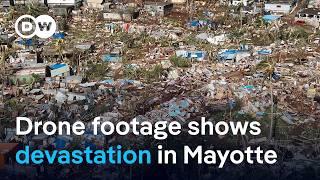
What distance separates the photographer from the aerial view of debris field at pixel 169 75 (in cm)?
1073

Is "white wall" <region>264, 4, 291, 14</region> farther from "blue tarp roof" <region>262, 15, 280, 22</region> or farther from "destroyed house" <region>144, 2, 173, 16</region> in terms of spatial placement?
"destroyed house" <region>144, 2, 173, 16</region>

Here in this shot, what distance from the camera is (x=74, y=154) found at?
10.1m

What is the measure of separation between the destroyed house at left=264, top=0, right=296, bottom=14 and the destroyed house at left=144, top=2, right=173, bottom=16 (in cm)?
378

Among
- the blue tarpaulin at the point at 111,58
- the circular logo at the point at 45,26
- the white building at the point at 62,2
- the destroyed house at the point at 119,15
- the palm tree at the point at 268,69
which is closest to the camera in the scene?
the palm tree at the point at 268,69

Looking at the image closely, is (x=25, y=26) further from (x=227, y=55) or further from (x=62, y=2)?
(x=227, y=55)

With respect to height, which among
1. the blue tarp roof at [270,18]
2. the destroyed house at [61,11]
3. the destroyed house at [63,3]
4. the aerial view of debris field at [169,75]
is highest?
the destroyed house at [63,3]

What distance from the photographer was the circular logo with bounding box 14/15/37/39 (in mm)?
17850

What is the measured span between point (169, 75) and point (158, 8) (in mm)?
6924

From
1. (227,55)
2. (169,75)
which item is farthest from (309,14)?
(169,75)

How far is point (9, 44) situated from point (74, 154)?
796 centimetres

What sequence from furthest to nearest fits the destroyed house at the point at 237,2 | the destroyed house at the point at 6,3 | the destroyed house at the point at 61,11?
1. the destroyed house at the point at 237,2
2. the destroyed house at the point at 6,3
3. the destroyed house at the point at 61,11

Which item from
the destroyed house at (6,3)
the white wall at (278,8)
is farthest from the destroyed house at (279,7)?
the destroyed house at (6,3)

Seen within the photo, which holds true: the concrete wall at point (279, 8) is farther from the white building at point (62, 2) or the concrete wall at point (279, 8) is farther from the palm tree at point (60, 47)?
the palm tree at point (60, 47)

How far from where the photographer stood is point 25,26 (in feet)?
60.8
